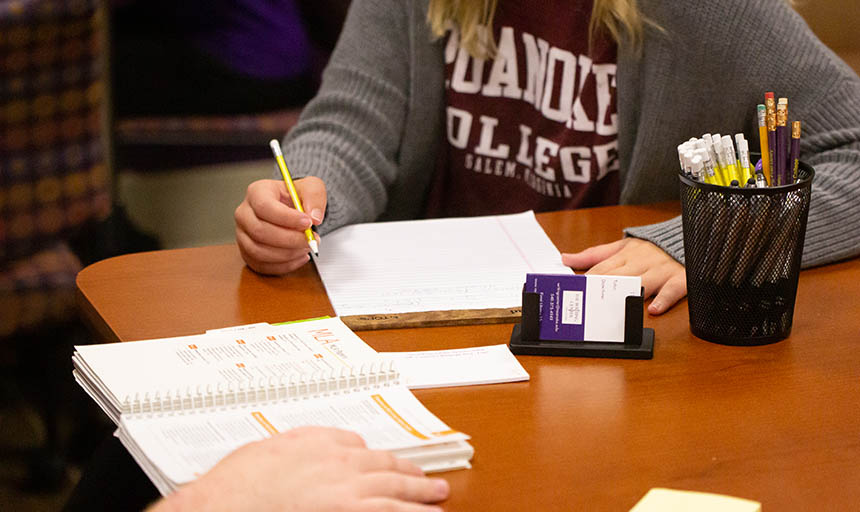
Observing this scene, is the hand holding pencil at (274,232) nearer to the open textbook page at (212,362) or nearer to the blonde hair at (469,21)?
the open textbook page at (212,362)

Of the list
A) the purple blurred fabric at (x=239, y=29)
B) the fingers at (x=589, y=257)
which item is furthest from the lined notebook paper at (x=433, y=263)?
the purple blurred fabric at (x=239, y=29)

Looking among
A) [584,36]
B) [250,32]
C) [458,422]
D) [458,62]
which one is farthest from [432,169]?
[250,32]

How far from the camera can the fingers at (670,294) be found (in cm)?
96

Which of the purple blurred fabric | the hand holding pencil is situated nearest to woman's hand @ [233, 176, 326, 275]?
the hand holding pencil

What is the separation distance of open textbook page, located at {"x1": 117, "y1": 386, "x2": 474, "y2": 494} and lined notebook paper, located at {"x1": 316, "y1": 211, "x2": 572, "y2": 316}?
21 centimetres

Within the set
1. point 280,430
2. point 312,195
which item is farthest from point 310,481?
point 312,195

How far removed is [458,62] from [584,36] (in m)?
0.20

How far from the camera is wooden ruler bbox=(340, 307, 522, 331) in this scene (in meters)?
0.94

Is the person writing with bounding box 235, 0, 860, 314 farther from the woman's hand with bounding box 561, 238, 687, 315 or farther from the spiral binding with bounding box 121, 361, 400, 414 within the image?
the spiral binding with bounding box 121, 361, 400, 414

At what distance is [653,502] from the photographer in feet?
2.05

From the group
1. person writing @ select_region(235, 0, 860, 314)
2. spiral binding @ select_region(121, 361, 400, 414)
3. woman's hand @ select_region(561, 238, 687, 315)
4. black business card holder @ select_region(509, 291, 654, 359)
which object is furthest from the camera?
person writing @ select_region(235, 0, 860, 314)

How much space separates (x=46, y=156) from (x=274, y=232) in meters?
0.69

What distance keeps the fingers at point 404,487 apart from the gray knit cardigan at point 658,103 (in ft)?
1.58

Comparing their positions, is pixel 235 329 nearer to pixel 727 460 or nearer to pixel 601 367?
pixel 601 367
